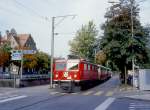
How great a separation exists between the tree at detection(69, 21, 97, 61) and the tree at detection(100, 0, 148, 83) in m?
35.7

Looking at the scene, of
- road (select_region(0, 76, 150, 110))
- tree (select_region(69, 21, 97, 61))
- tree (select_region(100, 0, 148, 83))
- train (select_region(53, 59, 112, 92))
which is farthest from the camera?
tree (select_region(69, 21, 97, 61))

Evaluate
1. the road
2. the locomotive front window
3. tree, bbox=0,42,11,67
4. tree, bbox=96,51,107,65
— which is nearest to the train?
the locomotive front window

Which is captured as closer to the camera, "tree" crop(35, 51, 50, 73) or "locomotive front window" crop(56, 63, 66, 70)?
"locomotive front window" crop(56, 63, 66, 70)

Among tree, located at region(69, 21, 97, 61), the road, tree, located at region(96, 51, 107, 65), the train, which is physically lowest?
the road

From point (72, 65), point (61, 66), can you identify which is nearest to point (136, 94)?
point (72, 65)

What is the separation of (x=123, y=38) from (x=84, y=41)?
39.2 metres

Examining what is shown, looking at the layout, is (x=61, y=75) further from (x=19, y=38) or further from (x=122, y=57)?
(x=19, y=38)

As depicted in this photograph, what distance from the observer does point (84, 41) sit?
82.6 m

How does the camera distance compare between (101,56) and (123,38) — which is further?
(101,56)

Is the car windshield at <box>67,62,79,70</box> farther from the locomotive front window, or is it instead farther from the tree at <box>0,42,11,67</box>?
the tree at <box>0,42,11,67</box>

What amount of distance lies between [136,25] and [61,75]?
46.8 feet

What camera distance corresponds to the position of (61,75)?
3500 cm

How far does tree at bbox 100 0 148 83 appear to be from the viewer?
4294cm

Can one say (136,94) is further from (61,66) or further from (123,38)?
(123,38)
